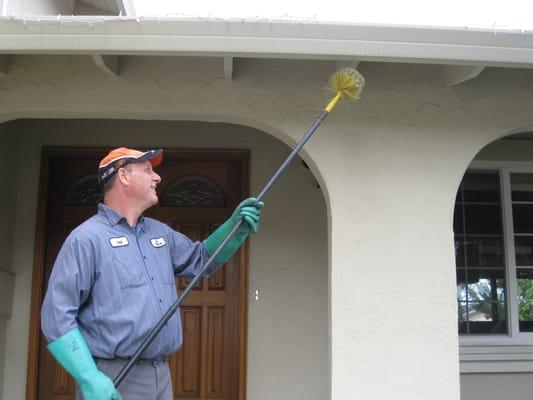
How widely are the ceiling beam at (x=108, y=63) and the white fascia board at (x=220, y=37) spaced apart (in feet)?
0.60

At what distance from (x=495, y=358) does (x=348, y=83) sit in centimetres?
283

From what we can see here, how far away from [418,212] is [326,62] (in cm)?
99

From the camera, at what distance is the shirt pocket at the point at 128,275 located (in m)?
2.41

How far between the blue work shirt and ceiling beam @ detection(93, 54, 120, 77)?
39.1 inches

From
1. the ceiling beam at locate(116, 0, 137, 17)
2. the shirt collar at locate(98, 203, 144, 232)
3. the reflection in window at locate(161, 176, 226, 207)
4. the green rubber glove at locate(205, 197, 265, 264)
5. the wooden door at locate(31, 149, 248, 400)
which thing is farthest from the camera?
the ceiling beam at locate(116, 0, 137, 17)

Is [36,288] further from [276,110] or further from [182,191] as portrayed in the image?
[276,110]

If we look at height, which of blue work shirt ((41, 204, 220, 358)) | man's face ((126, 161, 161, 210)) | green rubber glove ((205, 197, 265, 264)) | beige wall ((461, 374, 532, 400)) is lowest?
beige wall ((461, 374, 532, 400))

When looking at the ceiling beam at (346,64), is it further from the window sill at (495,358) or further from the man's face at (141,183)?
the window sill at (495,358)

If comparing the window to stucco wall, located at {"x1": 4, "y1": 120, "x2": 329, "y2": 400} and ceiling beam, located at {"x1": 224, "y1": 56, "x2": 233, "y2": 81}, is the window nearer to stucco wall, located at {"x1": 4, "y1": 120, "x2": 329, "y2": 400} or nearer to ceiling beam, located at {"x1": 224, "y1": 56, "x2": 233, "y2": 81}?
stucco wall, located at {"x1": 4, "y1": 120, "x2": 329, "y2": 400}

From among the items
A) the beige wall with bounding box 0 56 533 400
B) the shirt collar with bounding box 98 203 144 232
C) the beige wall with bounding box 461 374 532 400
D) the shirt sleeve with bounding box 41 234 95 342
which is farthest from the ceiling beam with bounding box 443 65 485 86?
the beige wall with bounding box 461 374 532 400

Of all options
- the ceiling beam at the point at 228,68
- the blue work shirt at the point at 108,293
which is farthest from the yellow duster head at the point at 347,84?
the blue work shirt at the point at 108,293

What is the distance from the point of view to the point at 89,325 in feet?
7.79

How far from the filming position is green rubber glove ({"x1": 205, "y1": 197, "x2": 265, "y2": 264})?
107 inches

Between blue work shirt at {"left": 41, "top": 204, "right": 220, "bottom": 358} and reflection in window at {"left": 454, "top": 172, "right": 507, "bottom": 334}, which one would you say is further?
reflection in window at {"left": 454, "top": 172, "right": 507, "bottom": 334}
